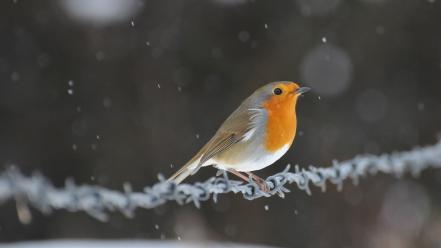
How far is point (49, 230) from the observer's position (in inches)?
295

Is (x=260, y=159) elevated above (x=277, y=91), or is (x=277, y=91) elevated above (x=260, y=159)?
(x=277, y=91)

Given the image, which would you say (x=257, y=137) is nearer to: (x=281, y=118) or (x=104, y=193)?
(x=281, y=118)

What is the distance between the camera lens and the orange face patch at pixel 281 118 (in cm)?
327

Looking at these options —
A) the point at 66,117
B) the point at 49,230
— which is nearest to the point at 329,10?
the point at 66,117

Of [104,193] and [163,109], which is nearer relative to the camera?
[104,193]

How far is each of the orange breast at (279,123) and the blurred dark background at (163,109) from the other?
3.80m

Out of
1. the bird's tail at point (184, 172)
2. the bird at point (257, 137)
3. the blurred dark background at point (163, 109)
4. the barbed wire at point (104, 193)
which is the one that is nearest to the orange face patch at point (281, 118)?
the bird at point (257, 137)

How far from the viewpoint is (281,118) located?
3.32 meters

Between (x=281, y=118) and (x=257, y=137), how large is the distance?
15cm

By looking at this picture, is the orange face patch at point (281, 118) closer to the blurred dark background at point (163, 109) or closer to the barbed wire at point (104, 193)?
the barbed wire at point (104, 193)

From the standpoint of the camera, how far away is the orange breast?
3.27 m

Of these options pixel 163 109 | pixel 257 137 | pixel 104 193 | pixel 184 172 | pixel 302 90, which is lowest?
pixel 104 193

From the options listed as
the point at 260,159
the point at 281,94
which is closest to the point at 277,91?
the point at 281,94

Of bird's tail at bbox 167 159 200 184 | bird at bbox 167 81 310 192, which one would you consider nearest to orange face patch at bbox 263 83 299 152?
bird at bbox 167 81 310 192
